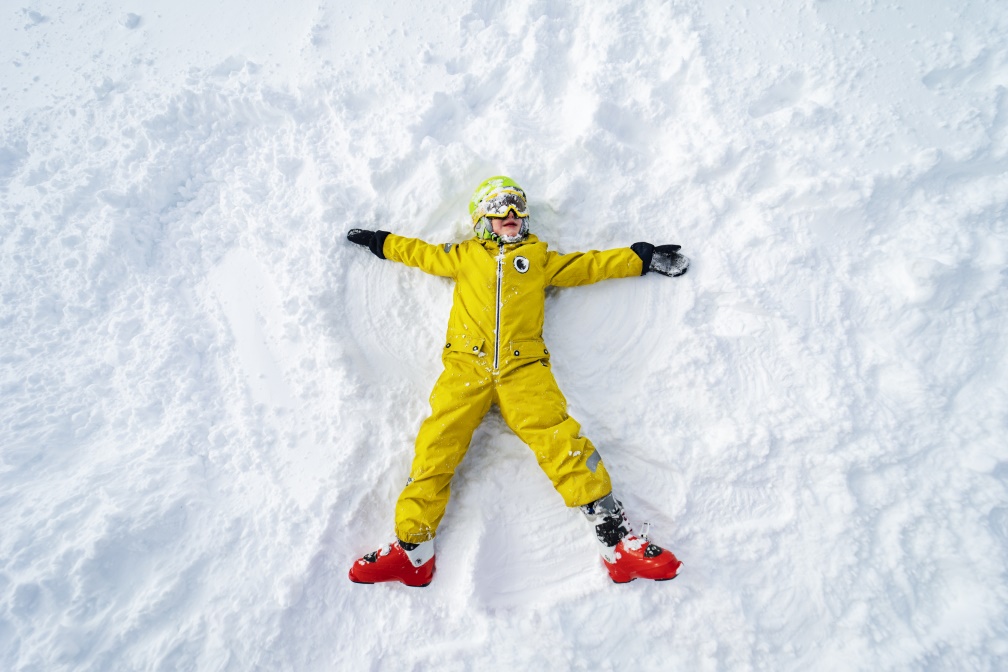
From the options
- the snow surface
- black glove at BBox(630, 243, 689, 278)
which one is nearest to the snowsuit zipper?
the snow surface

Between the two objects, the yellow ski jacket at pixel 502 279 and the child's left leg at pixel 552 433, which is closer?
the child's left leg at pixel 552 433

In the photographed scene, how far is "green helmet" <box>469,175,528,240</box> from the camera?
11.6 feet

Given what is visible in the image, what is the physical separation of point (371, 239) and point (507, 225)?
1012mm

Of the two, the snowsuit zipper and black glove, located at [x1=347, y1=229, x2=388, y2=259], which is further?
black glove, located at [x1=347, y1=229, x2=388, y2=259]

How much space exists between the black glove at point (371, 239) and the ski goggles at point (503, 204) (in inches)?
30.0

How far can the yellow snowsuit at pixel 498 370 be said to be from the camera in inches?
120

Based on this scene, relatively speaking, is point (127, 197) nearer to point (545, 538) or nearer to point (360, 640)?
point (360, 640)

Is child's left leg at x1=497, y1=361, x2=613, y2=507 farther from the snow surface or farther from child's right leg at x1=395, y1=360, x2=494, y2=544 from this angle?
the snow surface

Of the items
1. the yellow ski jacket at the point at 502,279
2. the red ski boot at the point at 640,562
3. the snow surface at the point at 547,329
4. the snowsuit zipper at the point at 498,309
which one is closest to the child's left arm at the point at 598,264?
the yellow ski jacket at the point at 502,279

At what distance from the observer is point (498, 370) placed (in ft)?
10.8

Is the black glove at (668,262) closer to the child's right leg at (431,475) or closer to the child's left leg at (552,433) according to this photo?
the child's left leg at (552,433)

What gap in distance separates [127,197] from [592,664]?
15.2ft

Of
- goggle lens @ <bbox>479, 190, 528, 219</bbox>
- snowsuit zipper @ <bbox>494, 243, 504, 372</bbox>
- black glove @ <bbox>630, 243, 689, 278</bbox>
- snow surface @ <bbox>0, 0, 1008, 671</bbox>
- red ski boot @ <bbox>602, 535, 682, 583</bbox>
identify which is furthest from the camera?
black glove @ <bbox>630, 243, 689, 278</bbox>

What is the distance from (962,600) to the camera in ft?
9.86
